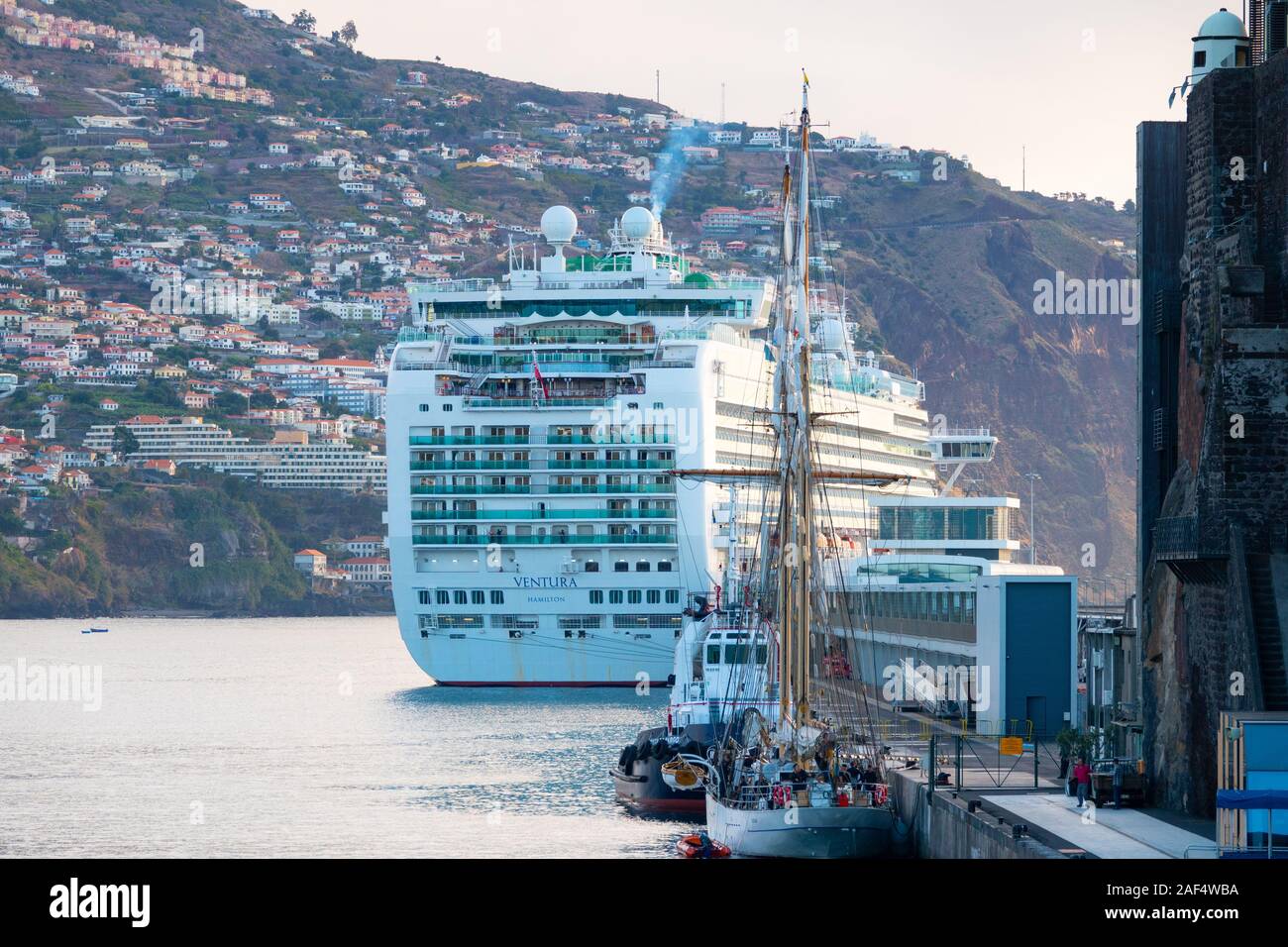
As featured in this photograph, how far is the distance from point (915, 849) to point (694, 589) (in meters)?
53.1

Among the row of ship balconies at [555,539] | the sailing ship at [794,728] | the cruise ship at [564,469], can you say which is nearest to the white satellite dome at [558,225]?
the cruise ship at [564,469]

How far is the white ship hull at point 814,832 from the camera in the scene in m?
35.7

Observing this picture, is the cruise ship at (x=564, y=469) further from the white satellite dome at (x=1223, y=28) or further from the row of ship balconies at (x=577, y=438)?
the white satellite dome at (x=1223, y=28)

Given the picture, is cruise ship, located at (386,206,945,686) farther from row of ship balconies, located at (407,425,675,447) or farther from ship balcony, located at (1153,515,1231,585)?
ship balcony, located at (1153,515,1231,585)

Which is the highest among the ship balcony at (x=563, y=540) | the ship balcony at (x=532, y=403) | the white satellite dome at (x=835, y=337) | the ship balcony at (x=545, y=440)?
the white satellite dome at (x=835, y=337)

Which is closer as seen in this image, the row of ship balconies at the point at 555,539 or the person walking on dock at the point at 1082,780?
the person walking on dock at the point at 1082,780

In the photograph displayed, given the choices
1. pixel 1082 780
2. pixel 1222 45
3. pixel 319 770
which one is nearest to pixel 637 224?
pixel 319 770

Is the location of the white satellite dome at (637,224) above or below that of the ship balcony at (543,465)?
above

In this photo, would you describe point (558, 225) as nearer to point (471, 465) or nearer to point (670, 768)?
point (471, 465)

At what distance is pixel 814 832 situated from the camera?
36.0 meters

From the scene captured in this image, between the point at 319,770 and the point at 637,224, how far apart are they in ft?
158

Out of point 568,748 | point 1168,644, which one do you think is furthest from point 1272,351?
point 568,748

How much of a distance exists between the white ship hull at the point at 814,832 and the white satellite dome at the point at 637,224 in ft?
222

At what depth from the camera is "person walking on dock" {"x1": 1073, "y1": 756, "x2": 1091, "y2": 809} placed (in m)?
32.0
